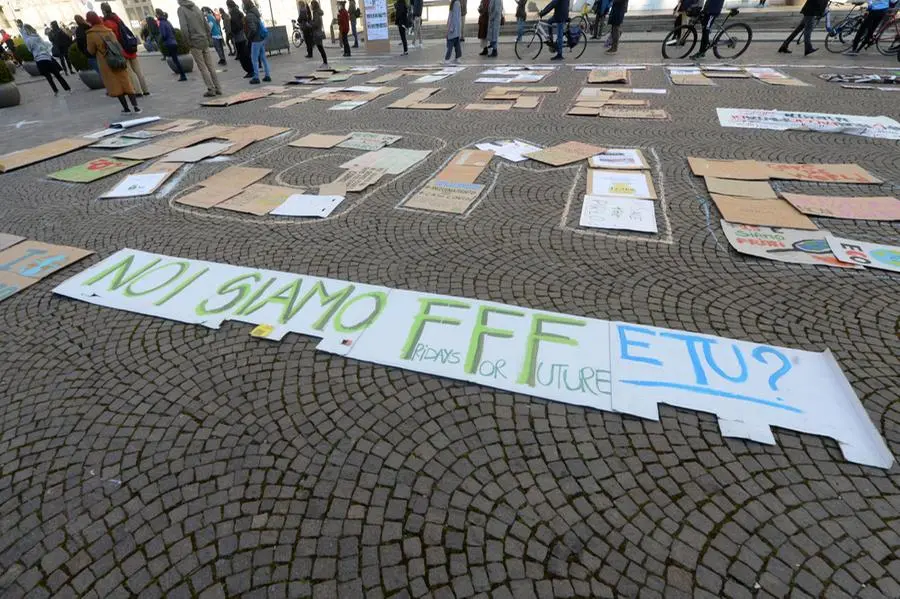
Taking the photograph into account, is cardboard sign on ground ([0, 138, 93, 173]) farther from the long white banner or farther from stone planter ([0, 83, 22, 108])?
stone planter ([0, 83, 22, 108])

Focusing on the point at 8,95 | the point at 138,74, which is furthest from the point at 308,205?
the point at 8,95

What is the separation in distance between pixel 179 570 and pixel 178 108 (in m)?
11.0

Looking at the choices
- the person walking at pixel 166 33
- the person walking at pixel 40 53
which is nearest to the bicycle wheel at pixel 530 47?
the person walking at pixel 166 33

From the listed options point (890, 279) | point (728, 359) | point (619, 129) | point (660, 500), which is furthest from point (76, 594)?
point (619, 129)

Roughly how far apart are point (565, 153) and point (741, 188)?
2.16 meters

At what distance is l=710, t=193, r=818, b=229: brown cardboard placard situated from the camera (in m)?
4.18

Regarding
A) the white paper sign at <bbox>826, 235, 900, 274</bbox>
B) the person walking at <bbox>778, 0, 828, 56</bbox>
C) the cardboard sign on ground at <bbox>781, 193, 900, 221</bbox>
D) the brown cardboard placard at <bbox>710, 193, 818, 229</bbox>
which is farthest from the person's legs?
the person walking at <bbox>778, 0, 828, 56</bbox>

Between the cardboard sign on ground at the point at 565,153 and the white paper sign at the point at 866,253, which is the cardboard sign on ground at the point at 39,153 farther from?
the white paper sign at the point at 866,253

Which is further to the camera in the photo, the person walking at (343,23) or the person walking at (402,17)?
the person walking at (343,23)

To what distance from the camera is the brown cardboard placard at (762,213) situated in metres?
4.18

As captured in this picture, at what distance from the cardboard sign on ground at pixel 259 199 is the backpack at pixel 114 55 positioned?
19.9 feet

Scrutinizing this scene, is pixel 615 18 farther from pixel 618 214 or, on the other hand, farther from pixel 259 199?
pixel 259 199

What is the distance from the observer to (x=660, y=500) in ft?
6.88

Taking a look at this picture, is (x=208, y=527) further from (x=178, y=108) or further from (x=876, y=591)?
(x=178, y=108)
